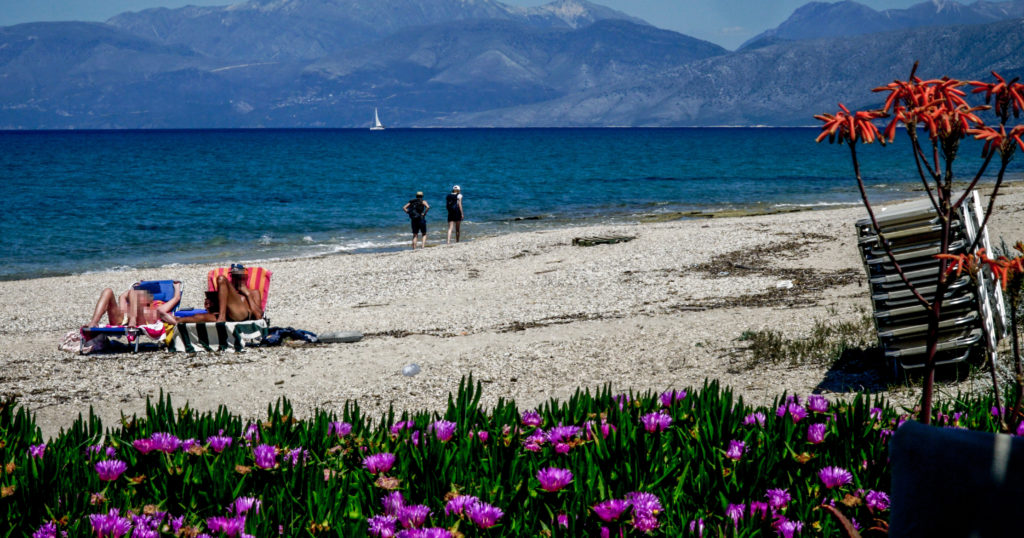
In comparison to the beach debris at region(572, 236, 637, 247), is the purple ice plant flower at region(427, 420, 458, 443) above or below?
above

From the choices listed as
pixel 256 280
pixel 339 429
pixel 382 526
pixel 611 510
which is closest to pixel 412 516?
pixel 382 526

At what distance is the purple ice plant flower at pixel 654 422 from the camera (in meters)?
3.48

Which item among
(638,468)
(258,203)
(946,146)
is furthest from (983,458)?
(258,203)

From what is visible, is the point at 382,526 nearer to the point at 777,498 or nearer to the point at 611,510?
the point at 611,510

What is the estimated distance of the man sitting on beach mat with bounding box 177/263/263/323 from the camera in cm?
1071

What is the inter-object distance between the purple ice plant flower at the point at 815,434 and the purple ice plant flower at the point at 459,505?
1406 mm

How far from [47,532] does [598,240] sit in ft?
61.4

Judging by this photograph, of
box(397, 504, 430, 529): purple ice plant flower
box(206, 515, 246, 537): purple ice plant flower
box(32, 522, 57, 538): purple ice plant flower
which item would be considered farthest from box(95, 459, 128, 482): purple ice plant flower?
box(397, 504, 430, 529): purple ice plant flower

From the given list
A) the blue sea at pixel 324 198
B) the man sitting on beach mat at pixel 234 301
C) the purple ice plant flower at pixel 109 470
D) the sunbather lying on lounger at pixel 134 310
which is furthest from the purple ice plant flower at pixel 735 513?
the blue sea at pixel 324 198

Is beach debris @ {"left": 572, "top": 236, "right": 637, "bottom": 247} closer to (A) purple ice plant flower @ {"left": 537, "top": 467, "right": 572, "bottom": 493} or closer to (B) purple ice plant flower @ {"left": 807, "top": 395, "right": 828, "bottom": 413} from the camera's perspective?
(B) purple ice plant flower @ {"left": 807, "top": 395, "right": 828, "bottom": 413}

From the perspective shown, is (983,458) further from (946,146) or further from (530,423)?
(530,423)

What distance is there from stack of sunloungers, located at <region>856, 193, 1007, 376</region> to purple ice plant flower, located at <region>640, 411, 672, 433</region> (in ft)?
10.6

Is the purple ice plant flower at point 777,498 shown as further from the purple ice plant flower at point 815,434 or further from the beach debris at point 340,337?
the beach debris at point 340,337

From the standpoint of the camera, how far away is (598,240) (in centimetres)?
2091
